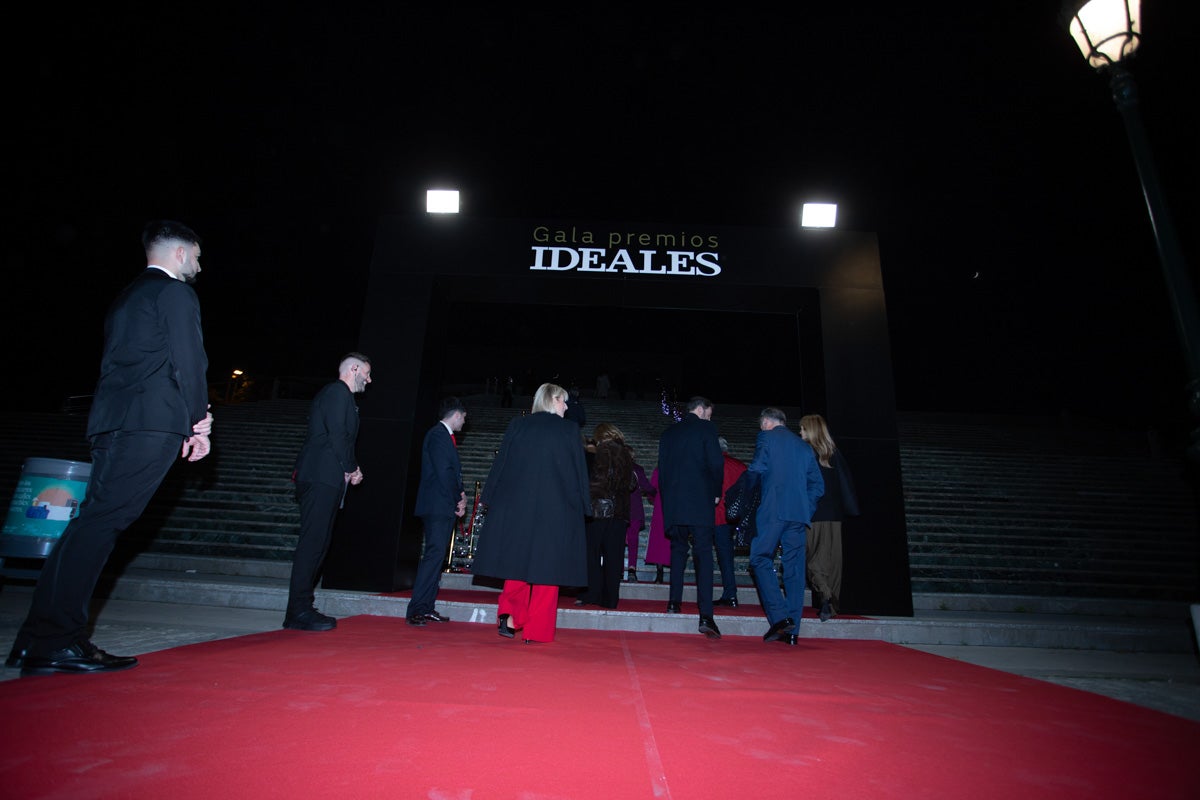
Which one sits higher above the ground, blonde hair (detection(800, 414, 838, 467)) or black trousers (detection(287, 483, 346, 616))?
blonde hair (detection(800, 414, 838, 467))

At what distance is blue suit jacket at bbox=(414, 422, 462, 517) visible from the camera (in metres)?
4.52

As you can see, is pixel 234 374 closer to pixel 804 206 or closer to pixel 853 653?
pixel 804 206

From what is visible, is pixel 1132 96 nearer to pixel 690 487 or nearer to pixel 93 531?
pixel 690 487

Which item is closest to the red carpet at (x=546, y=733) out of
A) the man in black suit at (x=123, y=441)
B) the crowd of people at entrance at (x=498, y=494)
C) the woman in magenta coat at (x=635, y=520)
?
the man in black suit at (x=123, y=441)

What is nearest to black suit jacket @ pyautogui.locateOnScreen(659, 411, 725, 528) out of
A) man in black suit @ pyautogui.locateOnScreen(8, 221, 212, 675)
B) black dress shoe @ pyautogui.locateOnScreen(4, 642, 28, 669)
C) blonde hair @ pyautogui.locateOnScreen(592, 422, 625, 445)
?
blonde hair @ pyautogui.locateOnScreen(592, 422, 625, 445)

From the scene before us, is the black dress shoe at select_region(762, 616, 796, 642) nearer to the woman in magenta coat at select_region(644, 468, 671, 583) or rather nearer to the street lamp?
the woman in magenta coat at select_region(644, 468, 671, 583)

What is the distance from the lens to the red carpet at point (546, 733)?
1458mm

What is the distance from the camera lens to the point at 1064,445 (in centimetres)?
1276

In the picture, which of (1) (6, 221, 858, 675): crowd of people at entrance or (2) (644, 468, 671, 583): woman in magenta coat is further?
(2) (644, 468, 671, 583): woman in magenta coat

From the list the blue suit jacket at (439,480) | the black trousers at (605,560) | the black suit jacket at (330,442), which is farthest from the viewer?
the black trousers at (605,560)

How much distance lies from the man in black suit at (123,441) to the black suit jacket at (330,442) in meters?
1.21

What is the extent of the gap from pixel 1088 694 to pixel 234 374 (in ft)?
85.9

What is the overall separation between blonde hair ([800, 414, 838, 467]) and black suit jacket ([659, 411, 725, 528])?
3.52 ft

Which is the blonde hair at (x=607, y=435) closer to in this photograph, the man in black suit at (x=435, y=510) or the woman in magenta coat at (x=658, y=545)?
the woman in magenta coat at (x=658, y=545)
